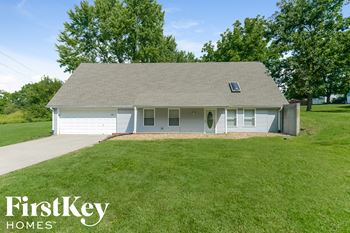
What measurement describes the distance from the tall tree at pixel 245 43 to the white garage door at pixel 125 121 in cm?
1700

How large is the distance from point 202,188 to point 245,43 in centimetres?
2795

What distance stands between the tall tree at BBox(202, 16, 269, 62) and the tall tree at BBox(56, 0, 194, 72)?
30.8 feet

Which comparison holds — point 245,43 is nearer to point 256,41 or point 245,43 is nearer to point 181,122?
point 256,41

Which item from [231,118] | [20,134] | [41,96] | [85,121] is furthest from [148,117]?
[41,96]

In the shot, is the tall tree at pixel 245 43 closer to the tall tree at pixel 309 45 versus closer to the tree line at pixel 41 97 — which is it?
the tall tree at pixel 309 45

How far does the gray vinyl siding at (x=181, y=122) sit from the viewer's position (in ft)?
59.3

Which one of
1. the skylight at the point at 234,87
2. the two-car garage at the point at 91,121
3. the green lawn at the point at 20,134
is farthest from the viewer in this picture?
the skylight at the point at 234,87

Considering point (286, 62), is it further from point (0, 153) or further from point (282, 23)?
point (0, 153)

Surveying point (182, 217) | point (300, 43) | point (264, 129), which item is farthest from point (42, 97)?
point (182, 217)

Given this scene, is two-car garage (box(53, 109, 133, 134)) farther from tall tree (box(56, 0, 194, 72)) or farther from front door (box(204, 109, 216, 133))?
tall tree (box(56, 0, 194, 72))

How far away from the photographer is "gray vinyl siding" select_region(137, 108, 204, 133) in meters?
18.1

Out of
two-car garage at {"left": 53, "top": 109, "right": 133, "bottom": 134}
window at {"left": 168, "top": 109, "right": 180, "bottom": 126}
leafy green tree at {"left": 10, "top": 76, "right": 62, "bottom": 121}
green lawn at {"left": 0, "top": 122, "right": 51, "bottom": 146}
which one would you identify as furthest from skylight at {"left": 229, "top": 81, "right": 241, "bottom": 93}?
leafy green tree at {"left": 10, "top": 76, "right": 62, "bottom": 121}

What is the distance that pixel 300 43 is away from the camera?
25375 millimetres

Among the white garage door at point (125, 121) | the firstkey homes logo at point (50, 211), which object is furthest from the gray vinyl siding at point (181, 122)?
the firstkey homes logo at point (50, 211)
